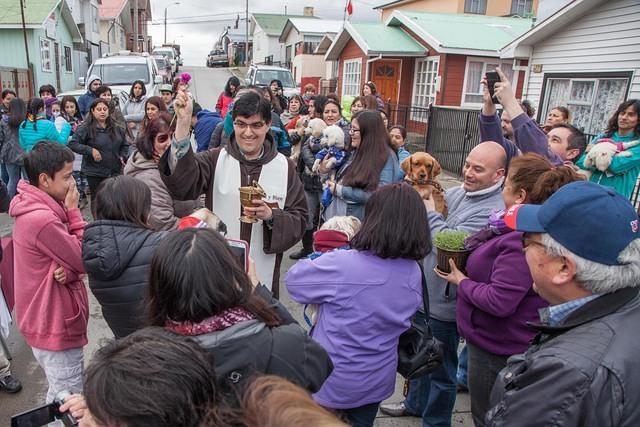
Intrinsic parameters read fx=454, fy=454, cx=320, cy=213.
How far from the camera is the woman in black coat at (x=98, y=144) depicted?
593cm

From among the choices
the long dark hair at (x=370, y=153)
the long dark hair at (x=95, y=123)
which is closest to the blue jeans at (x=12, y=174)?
the long dark hair at (x=95, y=123)

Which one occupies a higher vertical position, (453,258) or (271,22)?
(271,22)

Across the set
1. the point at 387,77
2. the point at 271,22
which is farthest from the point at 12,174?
the point at 271,22

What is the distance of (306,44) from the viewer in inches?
1452

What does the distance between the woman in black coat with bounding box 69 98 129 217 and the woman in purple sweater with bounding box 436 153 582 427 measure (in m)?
5.06

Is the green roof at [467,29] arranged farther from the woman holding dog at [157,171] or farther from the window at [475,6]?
the woman holding dog at [157,171]

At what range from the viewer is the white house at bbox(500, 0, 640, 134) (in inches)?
338

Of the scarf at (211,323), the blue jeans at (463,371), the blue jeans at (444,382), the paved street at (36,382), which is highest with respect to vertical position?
the scarf at (211,323)

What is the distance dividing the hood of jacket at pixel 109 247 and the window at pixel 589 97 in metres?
9.62

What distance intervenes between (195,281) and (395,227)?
103cm

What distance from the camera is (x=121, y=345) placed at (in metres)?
1.10

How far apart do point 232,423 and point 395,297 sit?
4.17ft

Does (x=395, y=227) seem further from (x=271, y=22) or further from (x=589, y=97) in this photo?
(x=271, y=22)

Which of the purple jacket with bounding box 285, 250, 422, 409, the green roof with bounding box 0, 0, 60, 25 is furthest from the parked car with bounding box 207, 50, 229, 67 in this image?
the purple jacket with bounding box 285, 250, 422, 409
